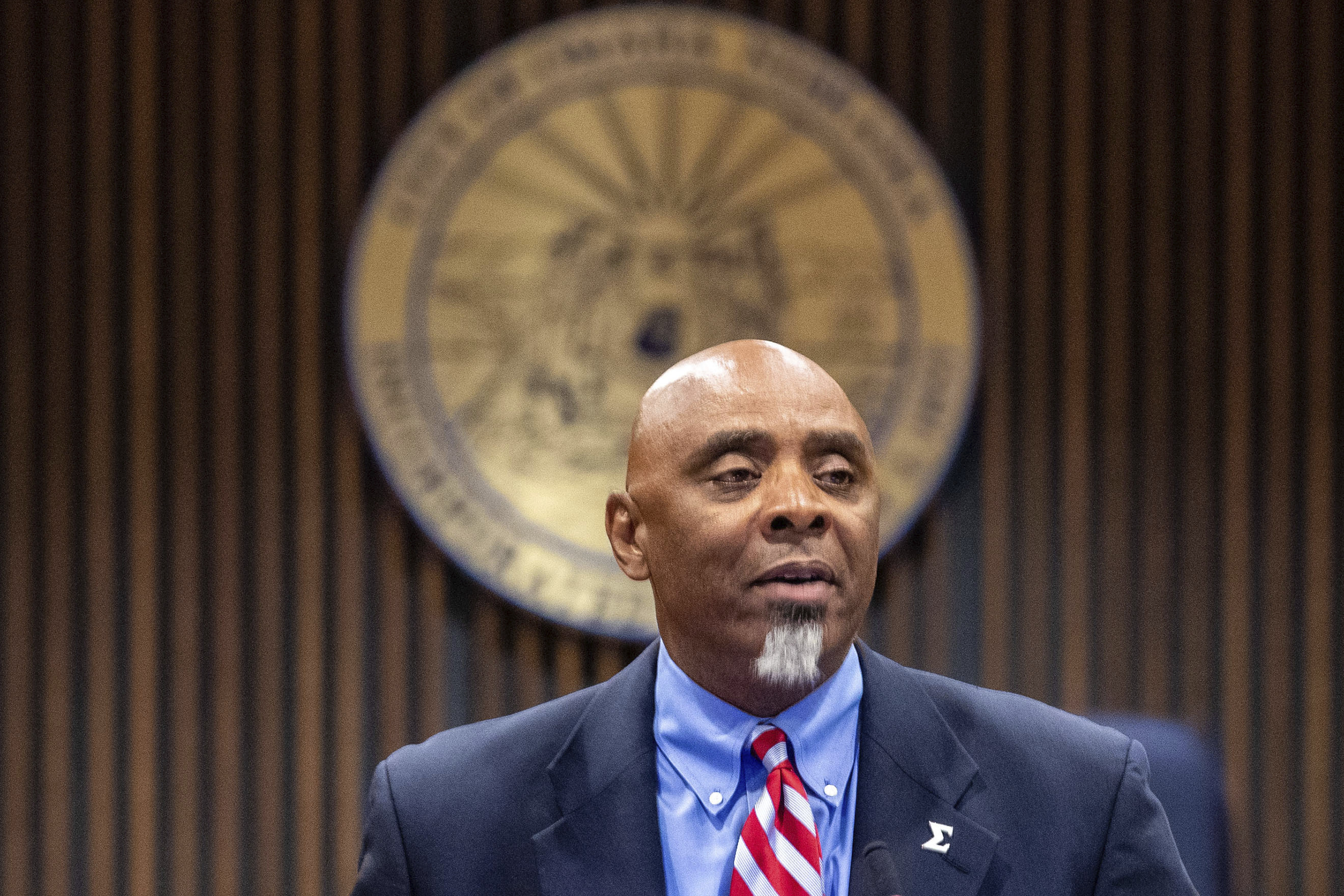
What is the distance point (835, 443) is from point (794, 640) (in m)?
0.19

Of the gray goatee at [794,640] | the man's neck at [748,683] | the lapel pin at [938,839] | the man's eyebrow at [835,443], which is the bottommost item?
the lapel pin at [938,839]

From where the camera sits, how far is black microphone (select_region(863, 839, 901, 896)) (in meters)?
1.03

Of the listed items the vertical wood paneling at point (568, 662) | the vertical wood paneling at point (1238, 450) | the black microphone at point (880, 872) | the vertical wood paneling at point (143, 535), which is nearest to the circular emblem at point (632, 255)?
the vertical wood paneling at point (568, 662)

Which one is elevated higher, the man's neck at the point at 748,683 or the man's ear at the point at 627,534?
the man's ear at the point at 627,534

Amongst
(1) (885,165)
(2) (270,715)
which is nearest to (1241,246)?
(1) (885,165)

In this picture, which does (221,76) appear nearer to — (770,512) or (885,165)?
(885,165)

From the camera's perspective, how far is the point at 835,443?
47.8 inches

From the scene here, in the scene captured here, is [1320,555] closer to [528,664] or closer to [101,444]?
[528,664]

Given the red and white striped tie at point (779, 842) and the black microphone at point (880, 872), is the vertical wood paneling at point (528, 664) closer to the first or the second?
the red and white striped tie at point (779, 842)

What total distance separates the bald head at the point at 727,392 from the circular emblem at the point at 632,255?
1.50 metres

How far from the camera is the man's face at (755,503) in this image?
116 cm

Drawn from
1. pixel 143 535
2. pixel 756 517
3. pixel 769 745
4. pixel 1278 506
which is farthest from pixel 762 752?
pixel 1278 506

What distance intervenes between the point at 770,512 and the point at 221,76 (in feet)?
6.91

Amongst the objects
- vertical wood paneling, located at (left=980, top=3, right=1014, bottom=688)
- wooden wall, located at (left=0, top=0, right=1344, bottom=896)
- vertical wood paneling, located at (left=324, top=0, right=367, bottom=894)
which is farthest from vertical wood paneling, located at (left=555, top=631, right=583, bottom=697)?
vertical wood paneling, located at (left=980, top=3, right=1014, bottom=688)
